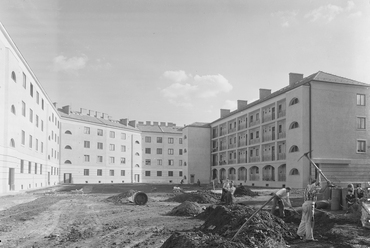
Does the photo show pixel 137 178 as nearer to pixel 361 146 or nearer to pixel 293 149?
pixel 293 149

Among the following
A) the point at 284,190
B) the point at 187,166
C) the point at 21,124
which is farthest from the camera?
the point at 187,166

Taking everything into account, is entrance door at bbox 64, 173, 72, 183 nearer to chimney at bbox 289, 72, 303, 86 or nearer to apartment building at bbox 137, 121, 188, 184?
apartment building at bbox 137, 121, 188, 184

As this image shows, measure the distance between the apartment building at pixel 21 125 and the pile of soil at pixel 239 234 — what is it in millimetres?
21157

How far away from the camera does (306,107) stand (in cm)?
3816

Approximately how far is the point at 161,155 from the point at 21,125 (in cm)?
5197

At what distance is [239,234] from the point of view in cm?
961

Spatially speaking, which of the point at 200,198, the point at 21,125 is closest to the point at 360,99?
the point at 200,198

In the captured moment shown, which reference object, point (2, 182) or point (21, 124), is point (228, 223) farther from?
point (21, 124)

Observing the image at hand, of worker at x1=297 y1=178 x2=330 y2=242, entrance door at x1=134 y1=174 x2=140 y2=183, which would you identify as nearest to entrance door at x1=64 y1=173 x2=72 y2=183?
entrance door at x1=134 y1=174 x2=140 y2=183

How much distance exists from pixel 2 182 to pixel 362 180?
116 feet

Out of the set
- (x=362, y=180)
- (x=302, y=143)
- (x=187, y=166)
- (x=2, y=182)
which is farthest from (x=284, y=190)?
(x=187, y=166)

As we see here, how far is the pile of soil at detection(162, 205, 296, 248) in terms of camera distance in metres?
8.10

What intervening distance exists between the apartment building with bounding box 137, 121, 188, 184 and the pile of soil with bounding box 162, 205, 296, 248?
69.5 metres

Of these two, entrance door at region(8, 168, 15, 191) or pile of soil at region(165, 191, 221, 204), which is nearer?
pile of soil at region(165, 191, 221, 204)
